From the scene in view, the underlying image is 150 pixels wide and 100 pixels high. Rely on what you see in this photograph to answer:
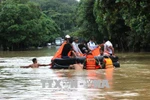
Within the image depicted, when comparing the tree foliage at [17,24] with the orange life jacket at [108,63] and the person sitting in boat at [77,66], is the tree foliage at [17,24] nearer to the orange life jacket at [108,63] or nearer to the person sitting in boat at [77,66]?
the person sitting in boat at [77,66]

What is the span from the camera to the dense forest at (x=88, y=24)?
2677 centimetres

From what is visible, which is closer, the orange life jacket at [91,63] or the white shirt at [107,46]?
the orange life jacket at [91,63]

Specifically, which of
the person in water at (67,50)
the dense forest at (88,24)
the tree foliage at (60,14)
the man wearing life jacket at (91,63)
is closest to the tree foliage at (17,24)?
the dense forest at (88,24)

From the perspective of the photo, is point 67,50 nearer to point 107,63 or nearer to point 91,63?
point 91,63

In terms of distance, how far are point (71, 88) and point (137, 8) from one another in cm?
1524

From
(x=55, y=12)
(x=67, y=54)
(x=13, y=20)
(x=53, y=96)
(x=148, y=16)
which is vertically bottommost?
(x=53, y=96)

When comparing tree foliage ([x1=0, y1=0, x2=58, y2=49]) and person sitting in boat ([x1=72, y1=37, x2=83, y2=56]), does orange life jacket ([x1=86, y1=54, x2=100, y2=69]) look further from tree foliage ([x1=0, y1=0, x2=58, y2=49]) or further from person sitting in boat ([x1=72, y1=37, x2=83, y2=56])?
tree foliage ([x1=0, y1=0, x2=58, y2=49])

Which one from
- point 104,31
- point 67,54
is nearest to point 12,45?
point 104,31

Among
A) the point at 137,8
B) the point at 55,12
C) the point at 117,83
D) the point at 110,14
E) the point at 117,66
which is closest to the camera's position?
the point at 117,83

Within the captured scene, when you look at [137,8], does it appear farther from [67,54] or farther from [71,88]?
[71,88]

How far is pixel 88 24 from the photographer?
198 ft

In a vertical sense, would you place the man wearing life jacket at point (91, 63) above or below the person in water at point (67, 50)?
below

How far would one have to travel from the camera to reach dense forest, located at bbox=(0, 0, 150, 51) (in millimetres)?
26766

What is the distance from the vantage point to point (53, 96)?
31.7 ft
